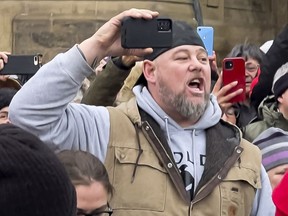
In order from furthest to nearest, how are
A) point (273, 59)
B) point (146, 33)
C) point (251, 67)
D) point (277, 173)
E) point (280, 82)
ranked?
point (251, 67)
point (273, 59)
point (280, 82)
point (277, 173)
point (146, 33)

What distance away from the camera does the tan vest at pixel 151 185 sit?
3.08 m

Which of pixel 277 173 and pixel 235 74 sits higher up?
pixel 235 74

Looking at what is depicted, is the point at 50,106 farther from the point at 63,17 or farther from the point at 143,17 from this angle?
the point at 63,17

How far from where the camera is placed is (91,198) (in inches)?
100

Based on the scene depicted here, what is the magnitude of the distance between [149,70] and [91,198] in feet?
3.28

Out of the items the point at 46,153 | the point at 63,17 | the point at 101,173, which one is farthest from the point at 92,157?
the point at 63,17

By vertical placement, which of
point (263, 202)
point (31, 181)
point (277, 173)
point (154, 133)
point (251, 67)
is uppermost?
point (31, 181)

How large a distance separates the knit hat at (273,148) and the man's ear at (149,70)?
0.71 metres

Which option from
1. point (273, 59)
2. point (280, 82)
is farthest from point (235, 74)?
point (273, 59)

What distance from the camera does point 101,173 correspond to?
8.66ft

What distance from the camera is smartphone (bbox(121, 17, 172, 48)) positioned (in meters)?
3.09

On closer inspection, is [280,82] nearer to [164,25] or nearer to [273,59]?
[273,59]

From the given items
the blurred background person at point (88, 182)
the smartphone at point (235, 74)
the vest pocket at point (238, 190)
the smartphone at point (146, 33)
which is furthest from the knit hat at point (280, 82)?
the blurred background person at point (88, 182)

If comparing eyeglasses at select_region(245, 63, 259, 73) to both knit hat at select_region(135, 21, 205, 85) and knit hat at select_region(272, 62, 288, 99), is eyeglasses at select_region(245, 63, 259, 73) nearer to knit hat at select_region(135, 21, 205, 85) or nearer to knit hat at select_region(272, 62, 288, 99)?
knit hat at select_region(272, 62, 288, 99)
